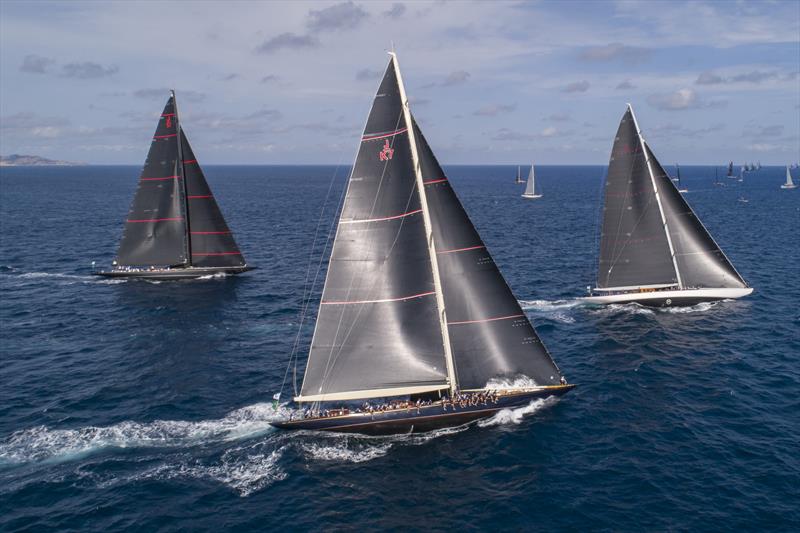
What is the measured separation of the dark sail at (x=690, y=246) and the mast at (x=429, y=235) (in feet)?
112

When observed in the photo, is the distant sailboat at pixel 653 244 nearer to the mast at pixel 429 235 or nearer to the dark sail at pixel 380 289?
the mast at pixel 429 235

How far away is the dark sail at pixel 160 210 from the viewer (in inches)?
2778

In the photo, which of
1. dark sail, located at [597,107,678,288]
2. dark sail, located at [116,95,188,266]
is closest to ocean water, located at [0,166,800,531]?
dark sail, located at [597,107,678,288]

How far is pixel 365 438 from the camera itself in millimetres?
34688

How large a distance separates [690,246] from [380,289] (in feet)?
129

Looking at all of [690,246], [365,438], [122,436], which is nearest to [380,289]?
[365,438]

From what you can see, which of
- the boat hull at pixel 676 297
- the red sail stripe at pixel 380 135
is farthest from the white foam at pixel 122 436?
the boat hull at pixel 676 297

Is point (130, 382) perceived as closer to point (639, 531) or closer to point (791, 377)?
point (639, 531)

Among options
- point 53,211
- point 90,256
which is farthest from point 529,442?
point 53,211

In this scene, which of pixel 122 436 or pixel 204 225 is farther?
pixel 204 225

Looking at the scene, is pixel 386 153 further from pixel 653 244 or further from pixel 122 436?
pixel 653 244

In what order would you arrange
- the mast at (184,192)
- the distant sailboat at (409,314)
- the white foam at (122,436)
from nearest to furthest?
the distant sailboat at (409,314), the white foam at (122,436), the mast at (184,192)

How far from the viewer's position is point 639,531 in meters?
26.3

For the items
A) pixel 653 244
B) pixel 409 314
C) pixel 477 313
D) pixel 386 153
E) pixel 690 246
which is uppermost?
pixel 386 153
